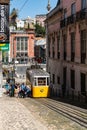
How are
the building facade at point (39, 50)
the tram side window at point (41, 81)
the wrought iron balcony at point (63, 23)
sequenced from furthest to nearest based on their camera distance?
the building facade at point (39, 50), the wrought iron balcony at point (63, 23), the tram side window at point (41, 81)

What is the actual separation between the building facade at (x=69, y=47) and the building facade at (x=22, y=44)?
176 feet

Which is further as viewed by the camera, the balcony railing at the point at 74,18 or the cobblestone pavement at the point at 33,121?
the balcony railing at the point at 74,18

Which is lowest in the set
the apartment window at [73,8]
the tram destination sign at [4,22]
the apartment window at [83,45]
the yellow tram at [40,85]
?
the yellow tram at [40,85]

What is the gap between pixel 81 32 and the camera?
109 feet

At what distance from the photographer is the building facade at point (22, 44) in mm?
103625

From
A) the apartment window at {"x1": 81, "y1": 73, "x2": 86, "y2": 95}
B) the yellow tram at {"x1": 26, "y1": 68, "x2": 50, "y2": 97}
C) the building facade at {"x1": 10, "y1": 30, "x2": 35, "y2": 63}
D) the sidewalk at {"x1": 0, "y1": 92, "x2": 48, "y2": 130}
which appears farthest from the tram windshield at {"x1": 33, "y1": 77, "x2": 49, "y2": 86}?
the building facade at {"x1": 10, "y1": 30, "x2": 35, "y2": 63}

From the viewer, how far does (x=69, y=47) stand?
125 feet

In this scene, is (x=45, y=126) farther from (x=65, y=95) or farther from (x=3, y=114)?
(x=65, y=95)

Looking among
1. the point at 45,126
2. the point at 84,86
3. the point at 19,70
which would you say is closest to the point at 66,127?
the point at 45,126

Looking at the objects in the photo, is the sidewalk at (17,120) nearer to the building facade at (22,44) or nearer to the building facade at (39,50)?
the building facade at (22,44)

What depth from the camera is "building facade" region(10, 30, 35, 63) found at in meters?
104

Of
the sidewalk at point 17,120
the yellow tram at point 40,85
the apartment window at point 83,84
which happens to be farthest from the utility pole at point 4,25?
the apartment window at point 83,84

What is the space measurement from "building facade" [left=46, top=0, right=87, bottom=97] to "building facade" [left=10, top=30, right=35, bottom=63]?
53651 millimetres

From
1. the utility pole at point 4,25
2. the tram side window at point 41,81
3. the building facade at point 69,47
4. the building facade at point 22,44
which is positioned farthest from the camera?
the building facade at point 22,44
